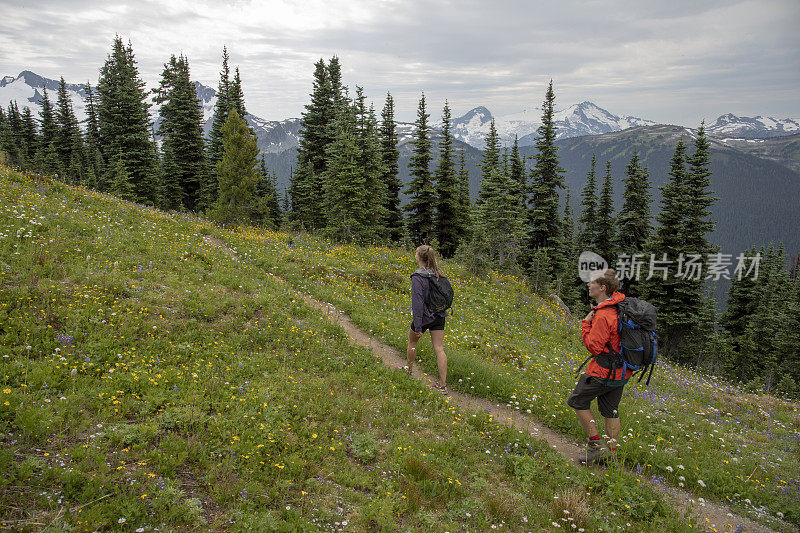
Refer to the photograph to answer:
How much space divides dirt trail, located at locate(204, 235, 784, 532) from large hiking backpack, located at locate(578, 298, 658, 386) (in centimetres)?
192

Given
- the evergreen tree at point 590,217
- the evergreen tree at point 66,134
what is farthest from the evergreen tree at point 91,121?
the evergreen tree at point 590,217

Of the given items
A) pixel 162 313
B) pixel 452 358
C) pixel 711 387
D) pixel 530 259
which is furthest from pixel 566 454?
pixel 530 259

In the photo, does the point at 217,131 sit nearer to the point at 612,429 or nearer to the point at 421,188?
the point at 421,188

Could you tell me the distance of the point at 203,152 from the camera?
37562mm

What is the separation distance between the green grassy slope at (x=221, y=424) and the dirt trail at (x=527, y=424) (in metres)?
0.47

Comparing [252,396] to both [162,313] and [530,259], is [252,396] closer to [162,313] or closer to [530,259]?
[162,313]

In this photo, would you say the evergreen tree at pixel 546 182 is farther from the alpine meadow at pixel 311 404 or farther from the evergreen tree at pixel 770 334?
the evergreen tree at pixel 770 334

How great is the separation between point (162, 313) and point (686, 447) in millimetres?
11007

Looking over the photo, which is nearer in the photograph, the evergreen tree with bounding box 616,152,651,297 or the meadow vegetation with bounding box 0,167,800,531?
the meadow vegetation with bounding box 0,167,800,531

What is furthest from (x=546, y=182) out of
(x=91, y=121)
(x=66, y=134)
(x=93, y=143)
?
(x=66, y=134)

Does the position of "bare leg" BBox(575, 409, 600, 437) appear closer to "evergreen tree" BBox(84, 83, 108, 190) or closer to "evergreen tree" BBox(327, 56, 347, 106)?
"evergreen tree" BBox(327, 56, 347, 106)

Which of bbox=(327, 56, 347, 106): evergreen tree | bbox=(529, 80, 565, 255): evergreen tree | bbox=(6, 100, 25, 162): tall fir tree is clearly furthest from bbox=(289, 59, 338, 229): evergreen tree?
bbox=(6, 100, 25, 162): tall fir tree

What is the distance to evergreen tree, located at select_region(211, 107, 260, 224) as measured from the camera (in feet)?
82.6

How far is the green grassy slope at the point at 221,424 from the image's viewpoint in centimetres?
430
